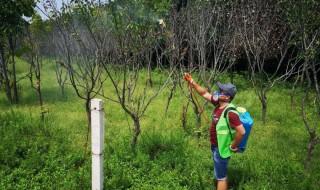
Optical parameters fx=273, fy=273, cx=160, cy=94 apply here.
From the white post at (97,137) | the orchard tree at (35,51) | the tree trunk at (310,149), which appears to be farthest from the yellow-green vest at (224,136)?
the orchard tree at (35,51)

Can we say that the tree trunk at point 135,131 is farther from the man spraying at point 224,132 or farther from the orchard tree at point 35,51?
the orchard tree at point 35,51


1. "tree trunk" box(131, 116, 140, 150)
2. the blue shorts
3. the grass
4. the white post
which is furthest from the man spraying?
"tree trunk" box(131, 116, 140, 150)

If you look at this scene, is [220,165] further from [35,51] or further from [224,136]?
[35,51]

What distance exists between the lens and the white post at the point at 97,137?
286 centimetres

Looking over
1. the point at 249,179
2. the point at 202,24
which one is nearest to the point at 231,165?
the point at 249,179

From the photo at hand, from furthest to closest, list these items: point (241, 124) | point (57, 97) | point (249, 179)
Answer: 1. point (57, 97)
2. point (249, 179)
3. point (241, 124)

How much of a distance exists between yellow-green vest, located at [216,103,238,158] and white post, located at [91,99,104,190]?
140 cm

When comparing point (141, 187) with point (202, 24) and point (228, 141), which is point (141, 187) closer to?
point (228, 141)

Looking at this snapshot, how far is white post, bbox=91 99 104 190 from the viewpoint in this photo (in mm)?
2861

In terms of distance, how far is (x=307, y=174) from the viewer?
4.10 meters

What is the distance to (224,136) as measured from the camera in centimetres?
329

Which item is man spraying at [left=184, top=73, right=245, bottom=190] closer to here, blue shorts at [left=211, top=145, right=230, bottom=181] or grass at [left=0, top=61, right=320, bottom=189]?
blue shorts at [left=211, top=145, right=230, bottom=181]

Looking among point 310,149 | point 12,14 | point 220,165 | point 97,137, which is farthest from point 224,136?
point 12,14

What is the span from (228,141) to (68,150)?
282 cm
